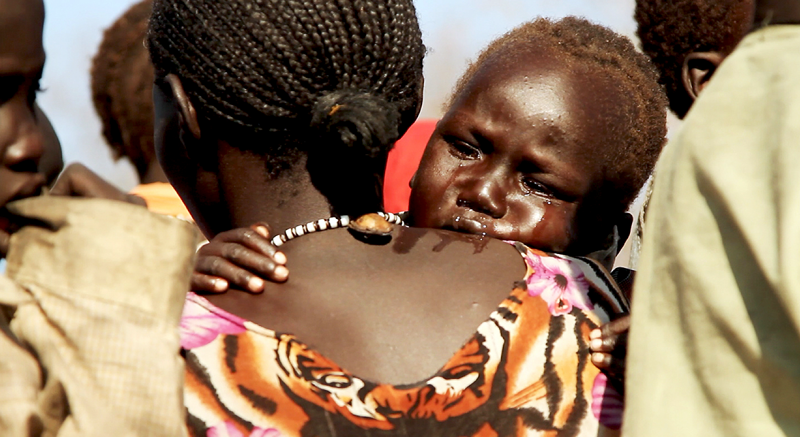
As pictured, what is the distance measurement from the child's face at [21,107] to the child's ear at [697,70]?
1.85 meters

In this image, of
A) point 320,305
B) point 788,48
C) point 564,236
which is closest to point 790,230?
point 788,48

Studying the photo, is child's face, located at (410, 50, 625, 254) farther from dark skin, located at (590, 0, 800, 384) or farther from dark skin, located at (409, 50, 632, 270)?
dark skin, located at (590, 0, 800, 384)

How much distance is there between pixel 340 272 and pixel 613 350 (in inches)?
19.1

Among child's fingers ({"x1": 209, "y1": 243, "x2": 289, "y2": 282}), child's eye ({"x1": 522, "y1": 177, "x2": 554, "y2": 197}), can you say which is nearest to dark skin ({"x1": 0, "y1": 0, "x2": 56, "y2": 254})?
child's fingers ({"x1": 209, "y1": 243, "x2": 289, "y2": 282})

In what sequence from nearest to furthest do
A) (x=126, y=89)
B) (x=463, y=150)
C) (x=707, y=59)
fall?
(x=463, y=150)
(x=707, y=59)
(x=126, y=89)

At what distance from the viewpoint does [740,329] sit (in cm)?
134

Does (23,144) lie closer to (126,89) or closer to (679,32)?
(679,32)

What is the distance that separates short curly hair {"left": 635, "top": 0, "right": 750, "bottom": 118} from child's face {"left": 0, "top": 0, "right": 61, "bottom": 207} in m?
1.89

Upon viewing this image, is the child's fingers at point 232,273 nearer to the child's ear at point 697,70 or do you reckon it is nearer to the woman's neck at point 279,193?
the woman's neck at point 279,193

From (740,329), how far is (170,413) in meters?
0.81

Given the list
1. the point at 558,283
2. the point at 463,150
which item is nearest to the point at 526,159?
the point at 463,150

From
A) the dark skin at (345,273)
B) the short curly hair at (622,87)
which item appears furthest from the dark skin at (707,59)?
the dark skin at (345,273)

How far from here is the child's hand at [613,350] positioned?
181 centimetres

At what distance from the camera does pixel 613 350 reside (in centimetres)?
182
